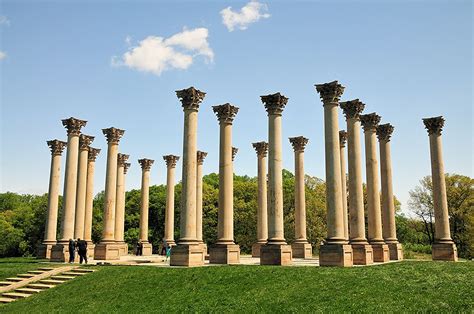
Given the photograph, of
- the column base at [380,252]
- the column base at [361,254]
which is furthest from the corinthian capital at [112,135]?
the column base at [380,252]

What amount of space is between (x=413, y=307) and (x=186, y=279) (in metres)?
17.8

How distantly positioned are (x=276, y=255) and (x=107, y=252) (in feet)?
87.2

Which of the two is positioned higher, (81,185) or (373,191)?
(81,185)

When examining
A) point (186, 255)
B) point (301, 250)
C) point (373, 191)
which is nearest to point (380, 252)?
point (373, 191)

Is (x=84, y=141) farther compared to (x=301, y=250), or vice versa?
(x=84, y=141)

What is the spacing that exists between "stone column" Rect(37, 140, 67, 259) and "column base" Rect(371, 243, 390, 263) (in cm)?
4352

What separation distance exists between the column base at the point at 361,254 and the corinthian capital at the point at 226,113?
20713 mm

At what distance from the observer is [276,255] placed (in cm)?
4247

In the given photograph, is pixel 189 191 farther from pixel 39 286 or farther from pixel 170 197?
pixel 170 197

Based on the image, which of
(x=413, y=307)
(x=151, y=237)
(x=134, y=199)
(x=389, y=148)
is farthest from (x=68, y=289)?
(x=134, y=199)

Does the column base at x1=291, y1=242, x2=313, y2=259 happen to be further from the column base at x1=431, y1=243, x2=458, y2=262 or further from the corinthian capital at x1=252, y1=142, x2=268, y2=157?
the column base at x1=431, y1=243, x2=458, y2=262

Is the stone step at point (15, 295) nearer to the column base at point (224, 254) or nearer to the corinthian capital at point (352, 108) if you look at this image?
the column base at point (224, 254)

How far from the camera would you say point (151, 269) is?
38.2 metres

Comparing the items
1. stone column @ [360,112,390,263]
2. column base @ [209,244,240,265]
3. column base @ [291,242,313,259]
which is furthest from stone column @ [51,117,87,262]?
stone column @ [360,112,390,263]
